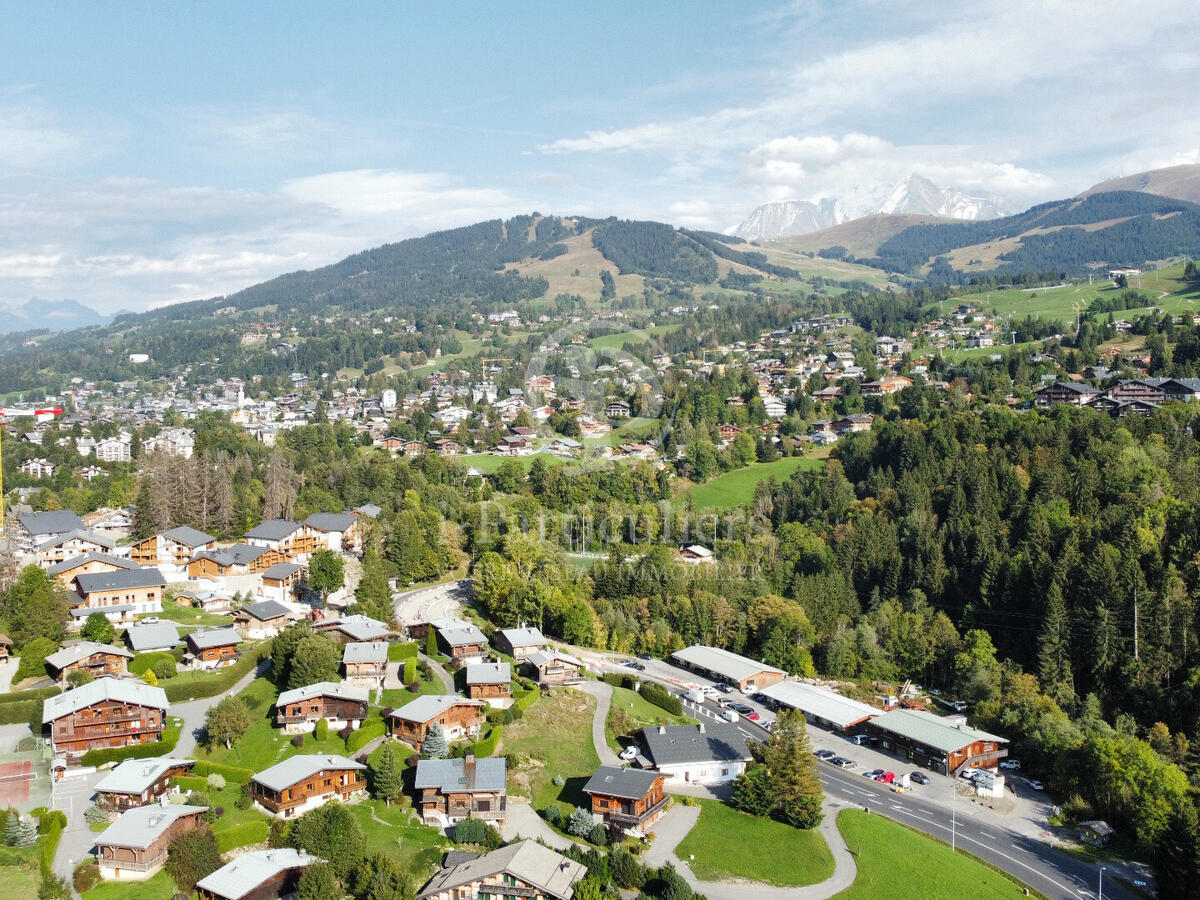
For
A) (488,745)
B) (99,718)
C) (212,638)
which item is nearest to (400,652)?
(212,638)

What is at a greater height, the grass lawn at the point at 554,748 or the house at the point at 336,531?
the house at the point at 336,531

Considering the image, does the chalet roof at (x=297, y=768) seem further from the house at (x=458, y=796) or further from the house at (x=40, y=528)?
the house at (x=40, y=528)

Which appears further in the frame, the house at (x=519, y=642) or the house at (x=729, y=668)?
the house at (x=729, y=668)

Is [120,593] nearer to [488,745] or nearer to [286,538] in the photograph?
[286,538]

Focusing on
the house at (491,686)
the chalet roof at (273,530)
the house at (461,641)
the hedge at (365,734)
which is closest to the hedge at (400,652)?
the house at (461,641)

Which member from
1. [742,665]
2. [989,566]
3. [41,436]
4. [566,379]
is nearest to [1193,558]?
[989,566]

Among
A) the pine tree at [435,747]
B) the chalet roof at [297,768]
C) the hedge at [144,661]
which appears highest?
the hedge at [144,661]

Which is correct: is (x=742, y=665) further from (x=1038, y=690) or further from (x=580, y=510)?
(x=580, y=510)

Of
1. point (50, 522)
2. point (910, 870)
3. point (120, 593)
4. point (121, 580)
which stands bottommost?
point (910, 870)
